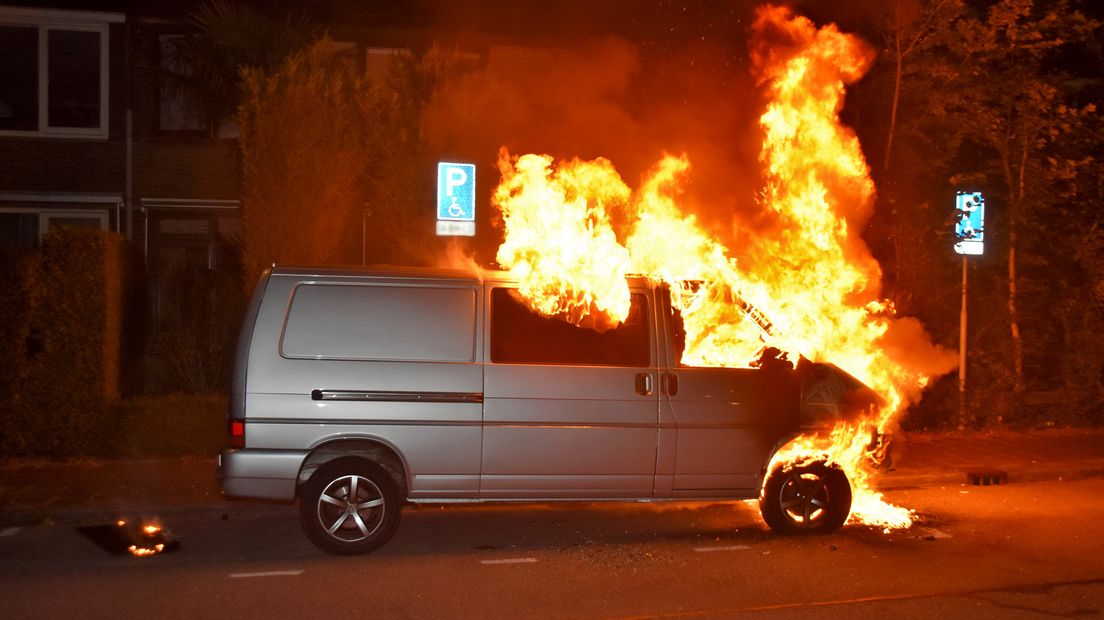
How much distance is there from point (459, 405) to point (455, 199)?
4.03 metres

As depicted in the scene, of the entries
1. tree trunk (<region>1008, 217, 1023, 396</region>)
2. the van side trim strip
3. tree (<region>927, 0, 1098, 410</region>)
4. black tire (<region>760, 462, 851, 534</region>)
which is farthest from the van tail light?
tree trunk (<region>1008, 217, 1023, 396</region>)

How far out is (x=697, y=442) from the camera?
7574 mm

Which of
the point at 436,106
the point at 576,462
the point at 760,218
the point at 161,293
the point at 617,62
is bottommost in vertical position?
the point at 576,462

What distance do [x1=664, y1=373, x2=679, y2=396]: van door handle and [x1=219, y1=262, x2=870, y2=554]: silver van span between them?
11 mm

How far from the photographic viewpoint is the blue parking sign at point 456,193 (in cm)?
1070

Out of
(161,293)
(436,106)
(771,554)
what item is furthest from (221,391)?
(771,554)

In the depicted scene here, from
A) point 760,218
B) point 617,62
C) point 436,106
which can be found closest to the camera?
point 760,218

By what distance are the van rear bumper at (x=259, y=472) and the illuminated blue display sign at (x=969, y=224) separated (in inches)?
364

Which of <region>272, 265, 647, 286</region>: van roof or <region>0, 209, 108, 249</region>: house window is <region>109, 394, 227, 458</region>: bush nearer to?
<region>272, 265, 647, 286</region>: van roof

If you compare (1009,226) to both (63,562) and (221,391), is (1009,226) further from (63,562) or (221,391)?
(63,562)

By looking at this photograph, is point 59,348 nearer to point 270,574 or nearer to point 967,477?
point 270,574

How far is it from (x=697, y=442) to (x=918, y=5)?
7.76 metres

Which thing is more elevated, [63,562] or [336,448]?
[336,448]

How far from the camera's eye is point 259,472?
22.9ft
